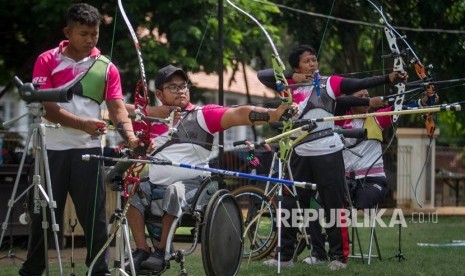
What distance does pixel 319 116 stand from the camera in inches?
305

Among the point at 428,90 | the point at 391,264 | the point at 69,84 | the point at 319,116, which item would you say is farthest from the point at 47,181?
the point at 391,264

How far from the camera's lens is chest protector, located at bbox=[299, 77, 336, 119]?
25.4 ft

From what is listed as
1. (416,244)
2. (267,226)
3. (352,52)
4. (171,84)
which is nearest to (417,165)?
(352,52)

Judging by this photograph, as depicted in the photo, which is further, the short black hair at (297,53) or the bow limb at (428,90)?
the short black hair at (297,53)

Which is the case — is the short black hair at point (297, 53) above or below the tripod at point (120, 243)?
above

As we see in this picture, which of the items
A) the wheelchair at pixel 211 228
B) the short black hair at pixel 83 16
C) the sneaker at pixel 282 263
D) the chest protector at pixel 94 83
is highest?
the short black hair at pixel 83 16

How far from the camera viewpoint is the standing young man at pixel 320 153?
7.74 metres

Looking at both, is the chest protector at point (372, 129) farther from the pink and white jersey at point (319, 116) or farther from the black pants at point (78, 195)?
the black pants at point (78, 195)

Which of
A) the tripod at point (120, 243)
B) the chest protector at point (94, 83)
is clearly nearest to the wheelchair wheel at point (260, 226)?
the chest protector at point (94, 83)

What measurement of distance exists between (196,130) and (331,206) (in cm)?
182

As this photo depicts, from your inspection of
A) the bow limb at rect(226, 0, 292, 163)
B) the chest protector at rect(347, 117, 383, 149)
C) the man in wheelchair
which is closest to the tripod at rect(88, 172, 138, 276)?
the man in wheelchair

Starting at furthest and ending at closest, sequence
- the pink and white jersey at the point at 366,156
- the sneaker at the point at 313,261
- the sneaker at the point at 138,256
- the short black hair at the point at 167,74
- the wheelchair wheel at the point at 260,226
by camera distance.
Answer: the pink and white jersey at the point at 366,156 < the wheelchair wheel at the point at 260,226 < the sneaker at the point at 313,261 < the short black hair at the point at 167,74 < the sneaker at the point at 138,256

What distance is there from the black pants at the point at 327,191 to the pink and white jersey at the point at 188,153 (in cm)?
153

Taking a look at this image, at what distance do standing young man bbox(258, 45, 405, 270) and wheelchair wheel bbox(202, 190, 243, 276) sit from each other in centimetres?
158
